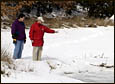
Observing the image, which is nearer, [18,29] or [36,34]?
[36,34]

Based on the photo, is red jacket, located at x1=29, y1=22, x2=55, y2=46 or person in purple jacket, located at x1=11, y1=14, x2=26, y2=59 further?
person in purple jacket, located at x1=11, y1=14, x2=26, y2=59

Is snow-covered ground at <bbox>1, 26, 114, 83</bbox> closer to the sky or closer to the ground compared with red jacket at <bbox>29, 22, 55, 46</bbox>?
closer to the ground

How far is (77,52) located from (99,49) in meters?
1.02

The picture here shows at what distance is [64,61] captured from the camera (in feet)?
33.6

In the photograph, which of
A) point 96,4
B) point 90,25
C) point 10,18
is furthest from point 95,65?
point 96,4

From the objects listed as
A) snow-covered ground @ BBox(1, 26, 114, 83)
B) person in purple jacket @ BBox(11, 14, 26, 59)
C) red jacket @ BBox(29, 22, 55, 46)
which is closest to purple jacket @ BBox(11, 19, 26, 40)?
person in purple jacket @ BBox(11, 14, 26, 59)

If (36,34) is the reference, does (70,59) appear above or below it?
below

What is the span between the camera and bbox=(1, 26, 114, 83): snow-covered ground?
22.7ft

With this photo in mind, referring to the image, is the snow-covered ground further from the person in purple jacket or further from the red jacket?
the red jacket

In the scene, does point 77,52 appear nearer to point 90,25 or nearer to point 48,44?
point 48,44

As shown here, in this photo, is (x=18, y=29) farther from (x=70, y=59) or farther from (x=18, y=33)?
(x=70, y=59)

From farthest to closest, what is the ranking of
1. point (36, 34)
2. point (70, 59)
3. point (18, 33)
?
point (70, 59) < point (18, 33) < point (36, 34)

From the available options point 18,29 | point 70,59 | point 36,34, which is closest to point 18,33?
point 18,29

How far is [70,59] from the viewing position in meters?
10.6
